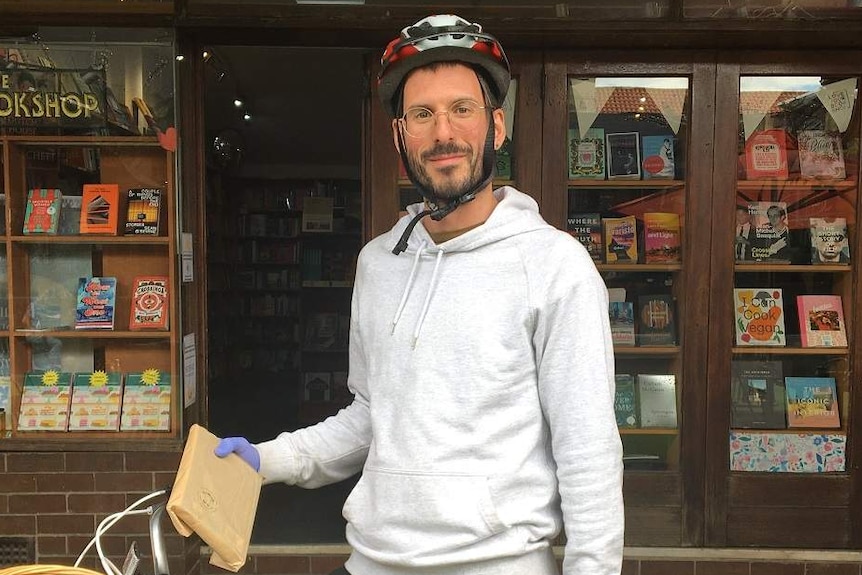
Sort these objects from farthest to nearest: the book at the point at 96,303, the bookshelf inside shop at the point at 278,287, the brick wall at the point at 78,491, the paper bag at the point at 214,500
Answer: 1. the bookshelf inside shop at the point at 278,287
2. the book at the point at 96,303
3. the brick wall at the point at 78,491
4. the paper bag at the point at 214,500

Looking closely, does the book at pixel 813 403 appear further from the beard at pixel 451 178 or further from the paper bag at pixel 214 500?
the paper bag at pixel 214 500

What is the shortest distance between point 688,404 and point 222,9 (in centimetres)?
273

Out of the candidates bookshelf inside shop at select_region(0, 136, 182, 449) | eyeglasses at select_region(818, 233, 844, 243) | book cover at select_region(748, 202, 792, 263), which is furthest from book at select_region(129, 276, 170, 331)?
eyeglasses at select_region(818, 233, 844, 243)

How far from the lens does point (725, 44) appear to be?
324 cm

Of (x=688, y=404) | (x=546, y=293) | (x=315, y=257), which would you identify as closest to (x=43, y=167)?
(x=546, y=293)

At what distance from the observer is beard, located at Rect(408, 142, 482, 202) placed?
146cm

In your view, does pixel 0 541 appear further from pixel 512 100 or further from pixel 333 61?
pixel 333 61

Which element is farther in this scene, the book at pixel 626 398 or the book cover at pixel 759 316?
the book at pixel 626 398

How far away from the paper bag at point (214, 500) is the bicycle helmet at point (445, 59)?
0.56m

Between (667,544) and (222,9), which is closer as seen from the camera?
(222,9)

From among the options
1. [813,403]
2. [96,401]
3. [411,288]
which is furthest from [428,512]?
[813,403]

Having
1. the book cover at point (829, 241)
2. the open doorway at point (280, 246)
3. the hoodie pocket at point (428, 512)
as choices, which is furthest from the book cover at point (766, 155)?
the open doorway at point (280, 246)

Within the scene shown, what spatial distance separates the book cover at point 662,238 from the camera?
347 cm

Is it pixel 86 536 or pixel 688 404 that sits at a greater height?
pixel 688 404
